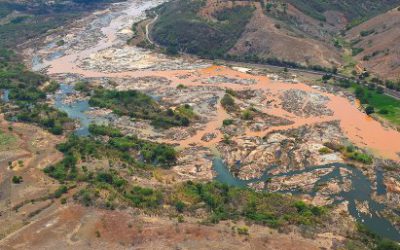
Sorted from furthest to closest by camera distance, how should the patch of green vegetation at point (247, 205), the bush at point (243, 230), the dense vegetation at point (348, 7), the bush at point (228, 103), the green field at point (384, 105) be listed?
the dense vegetation at point (348, 7)
the bush at point (228, 103)
the green field at point (384, 105)
the patch of green vegetation at point (247, 205)
the bush at point (243, 230)

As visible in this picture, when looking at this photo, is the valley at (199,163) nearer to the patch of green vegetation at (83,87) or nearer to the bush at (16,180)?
the patch of green vegetation at (83,87)

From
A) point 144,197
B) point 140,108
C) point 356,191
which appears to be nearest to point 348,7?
point 140,108

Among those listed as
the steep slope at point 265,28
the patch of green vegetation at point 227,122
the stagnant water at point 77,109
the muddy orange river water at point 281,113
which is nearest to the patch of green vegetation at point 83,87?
the stagnant water at point 77,109

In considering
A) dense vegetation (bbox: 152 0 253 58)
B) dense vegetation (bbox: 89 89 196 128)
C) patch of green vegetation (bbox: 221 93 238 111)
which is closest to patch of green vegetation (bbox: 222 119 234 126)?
patch of green vegetation (bbox: 221 93 238 111)

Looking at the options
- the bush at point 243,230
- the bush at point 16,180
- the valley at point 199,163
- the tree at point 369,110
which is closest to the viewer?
the bush at point 243,230

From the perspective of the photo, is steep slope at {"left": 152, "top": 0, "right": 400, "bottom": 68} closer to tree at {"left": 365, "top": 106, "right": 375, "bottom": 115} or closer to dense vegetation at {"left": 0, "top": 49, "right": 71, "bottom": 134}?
tree at {"left": 365, "top": 106, "right": 375, "bottom": 115}
